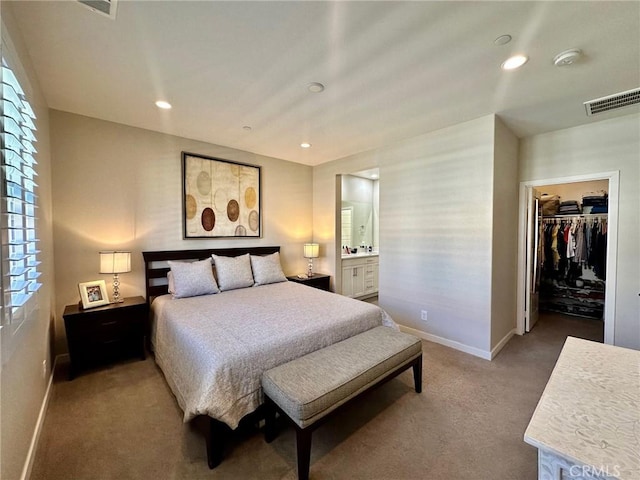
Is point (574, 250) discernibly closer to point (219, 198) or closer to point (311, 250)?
point (311, 250)

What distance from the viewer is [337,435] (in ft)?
6.02

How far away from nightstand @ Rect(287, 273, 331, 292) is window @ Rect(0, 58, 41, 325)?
A: 2996 mm

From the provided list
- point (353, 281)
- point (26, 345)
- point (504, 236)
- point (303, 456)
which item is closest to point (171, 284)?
point (26, 345)

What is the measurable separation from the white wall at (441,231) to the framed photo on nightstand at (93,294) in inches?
131

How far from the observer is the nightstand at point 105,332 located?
2.48 m

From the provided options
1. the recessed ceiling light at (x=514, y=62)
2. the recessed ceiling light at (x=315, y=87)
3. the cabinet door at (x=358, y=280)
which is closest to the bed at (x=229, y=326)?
the cabinet door at (x=358, y=280)

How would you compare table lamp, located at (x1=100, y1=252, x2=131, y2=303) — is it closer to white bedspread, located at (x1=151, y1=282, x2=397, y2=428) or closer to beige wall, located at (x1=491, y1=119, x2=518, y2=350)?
white bedspread, located at (x1=151, y1=282, x2=397, y2=428)

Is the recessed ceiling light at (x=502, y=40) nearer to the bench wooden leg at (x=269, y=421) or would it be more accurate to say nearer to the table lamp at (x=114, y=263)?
the bench wooden leg at (x=269, y=421)

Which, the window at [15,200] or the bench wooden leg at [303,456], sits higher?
the window at [15,200]

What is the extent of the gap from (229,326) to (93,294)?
66.3 inches

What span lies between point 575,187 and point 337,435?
521cm

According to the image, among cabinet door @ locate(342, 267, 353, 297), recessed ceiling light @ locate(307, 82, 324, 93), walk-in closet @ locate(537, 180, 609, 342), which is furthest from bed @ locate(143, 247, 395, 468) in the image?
walk-in closet @ locate(537, 180, 609, 342)

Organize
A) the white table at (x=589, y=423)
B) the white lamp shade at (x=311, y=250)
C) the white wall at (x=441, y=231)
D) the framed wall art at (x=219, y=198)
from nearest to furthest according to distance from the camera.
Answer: the white table at (x=589, y=423) < the white wall at (x=441, y=231) < the framed wall art at (x=219, y=198) < the white lamp shade at (x=311, y=250)

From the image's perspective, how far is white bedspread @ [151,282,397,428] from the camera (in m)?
1.64
